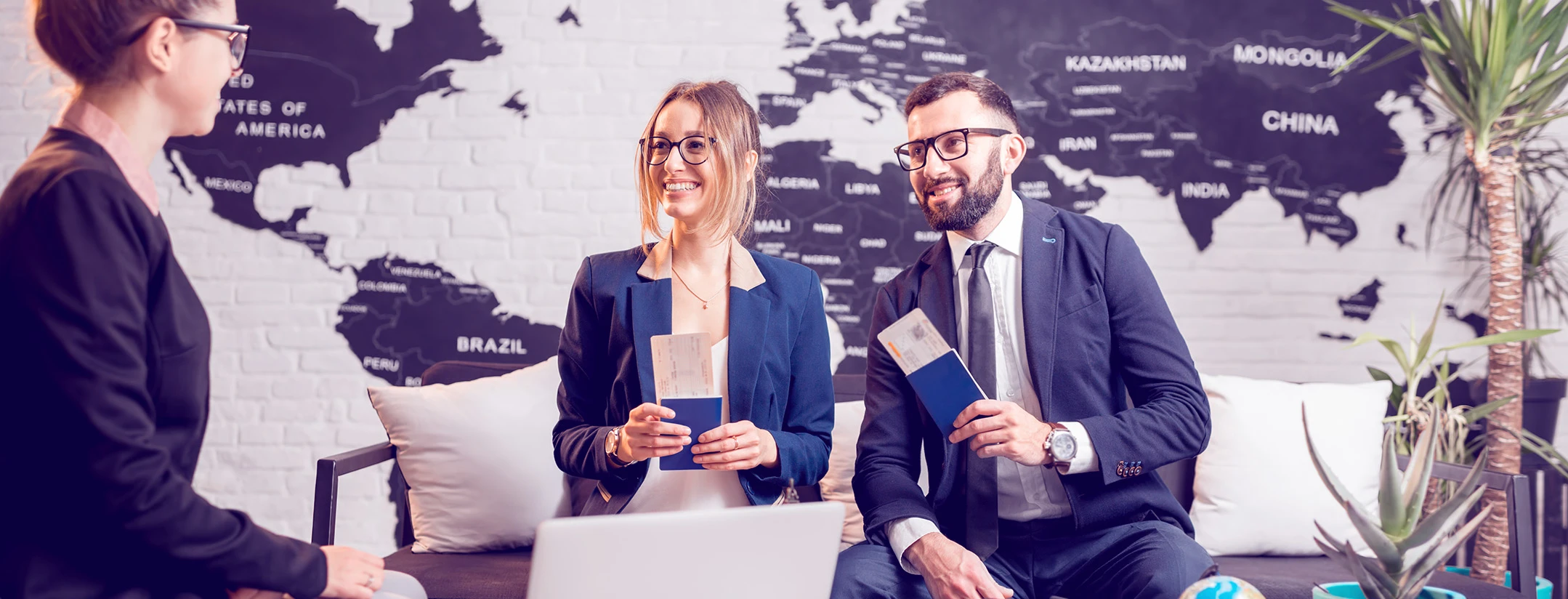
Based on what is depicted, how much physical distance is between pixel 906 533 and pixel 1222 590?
60 cm

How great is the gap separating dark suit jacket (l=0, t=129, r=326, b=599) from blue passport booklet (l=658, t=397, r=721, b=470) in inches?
25.5

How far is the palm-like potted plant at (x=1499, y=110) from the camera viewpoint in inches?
105

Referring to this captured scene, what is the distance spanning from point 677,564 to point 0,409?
68cm

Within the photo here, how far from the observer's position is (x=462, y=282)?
3.23m

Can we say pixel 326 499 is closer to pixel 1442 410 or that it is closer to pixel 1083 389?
→ pixel 1083 389

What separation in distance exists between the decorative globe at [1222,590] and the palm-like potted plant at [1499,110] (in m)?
1.97

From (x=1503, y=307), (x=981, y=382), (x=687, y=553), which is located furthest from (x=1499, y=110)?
(x=687, y=553)

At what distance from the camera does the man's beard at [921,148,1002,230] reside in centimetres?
190

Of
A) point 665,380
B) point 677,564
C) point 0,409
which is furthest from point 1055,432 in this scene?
point 0,409

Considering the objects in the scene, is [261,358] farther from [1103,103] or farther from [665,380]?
[1103,103]

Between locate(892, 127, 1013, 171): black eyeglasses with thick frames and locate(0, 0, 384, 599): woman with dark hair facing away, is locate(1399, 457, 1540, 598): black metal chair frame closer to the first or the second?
locate(892, 127, 1013, 171): black eyeglasses with thick frames

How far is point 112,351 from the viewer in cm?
91

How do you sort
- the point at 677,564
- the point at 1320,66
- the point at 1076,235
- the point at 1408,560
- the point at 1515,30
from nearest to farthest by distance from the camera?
the point at 677,564 < the point at 1408,560 < the point at 1076,235 < the point at 1515,30 < the point at 1320,66

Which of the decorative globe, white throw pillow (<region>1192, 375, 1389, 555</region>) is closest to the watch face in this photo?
the decorative globe
